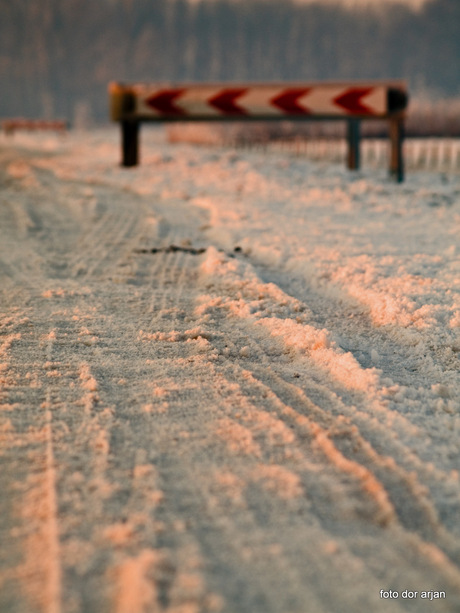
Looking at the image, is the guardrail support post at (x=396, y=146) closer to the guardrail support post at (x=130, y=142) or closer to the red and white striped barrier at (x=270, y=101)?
the red and white striped barrier at (x=270, y=101)

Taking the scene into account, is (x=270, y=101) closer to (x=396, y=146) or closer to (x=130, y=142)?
(x=396, y=146)

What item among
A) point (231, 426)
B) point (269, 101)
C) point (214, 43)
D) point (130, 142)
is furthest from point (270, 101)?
point (214, 43)

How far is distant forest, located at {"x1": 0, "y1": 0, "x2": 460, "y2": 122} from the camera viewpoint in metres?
107

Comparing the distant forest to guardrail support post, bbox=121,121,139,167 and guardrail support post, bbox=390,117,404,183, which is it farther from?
guardrail support post, bbox=390,117,404,183

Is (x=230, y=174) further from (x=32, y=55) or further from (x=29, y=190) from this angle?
(x=32, y=55)

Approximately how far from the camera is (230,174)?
8766 mm

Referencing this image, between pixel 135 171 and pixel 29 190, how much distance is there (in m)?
2.20

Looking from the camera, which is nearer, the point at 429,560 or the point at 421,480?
the point at 429,560

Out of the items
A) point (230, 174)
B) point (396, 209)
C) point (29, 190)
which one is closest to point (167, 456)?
point (396, 209)

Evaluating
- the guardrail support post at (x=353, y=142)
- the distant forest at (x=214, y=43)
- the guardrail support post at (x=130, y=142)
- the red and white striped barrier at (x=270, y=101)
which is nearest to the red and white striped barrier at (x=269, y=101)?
the red and white striped barrier at (x=270, y=101)

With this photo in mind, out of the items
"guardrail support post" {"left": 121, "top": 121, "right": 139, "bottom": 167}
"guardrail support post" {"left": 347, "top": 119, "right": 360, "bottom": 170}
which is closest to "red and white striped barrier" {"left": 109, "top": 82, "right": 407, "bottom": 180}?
"guardrail support post" {"left": 121, "top": 121, "right": 139, "bottom": 167}

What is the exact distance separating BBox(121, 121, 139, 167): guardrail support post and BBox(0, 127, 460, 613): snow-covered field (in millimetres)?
4836

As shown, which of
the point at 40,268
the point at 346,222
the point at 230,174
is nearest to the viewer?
the point at 40,268

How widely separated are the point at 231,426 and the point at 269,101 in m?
7.16
